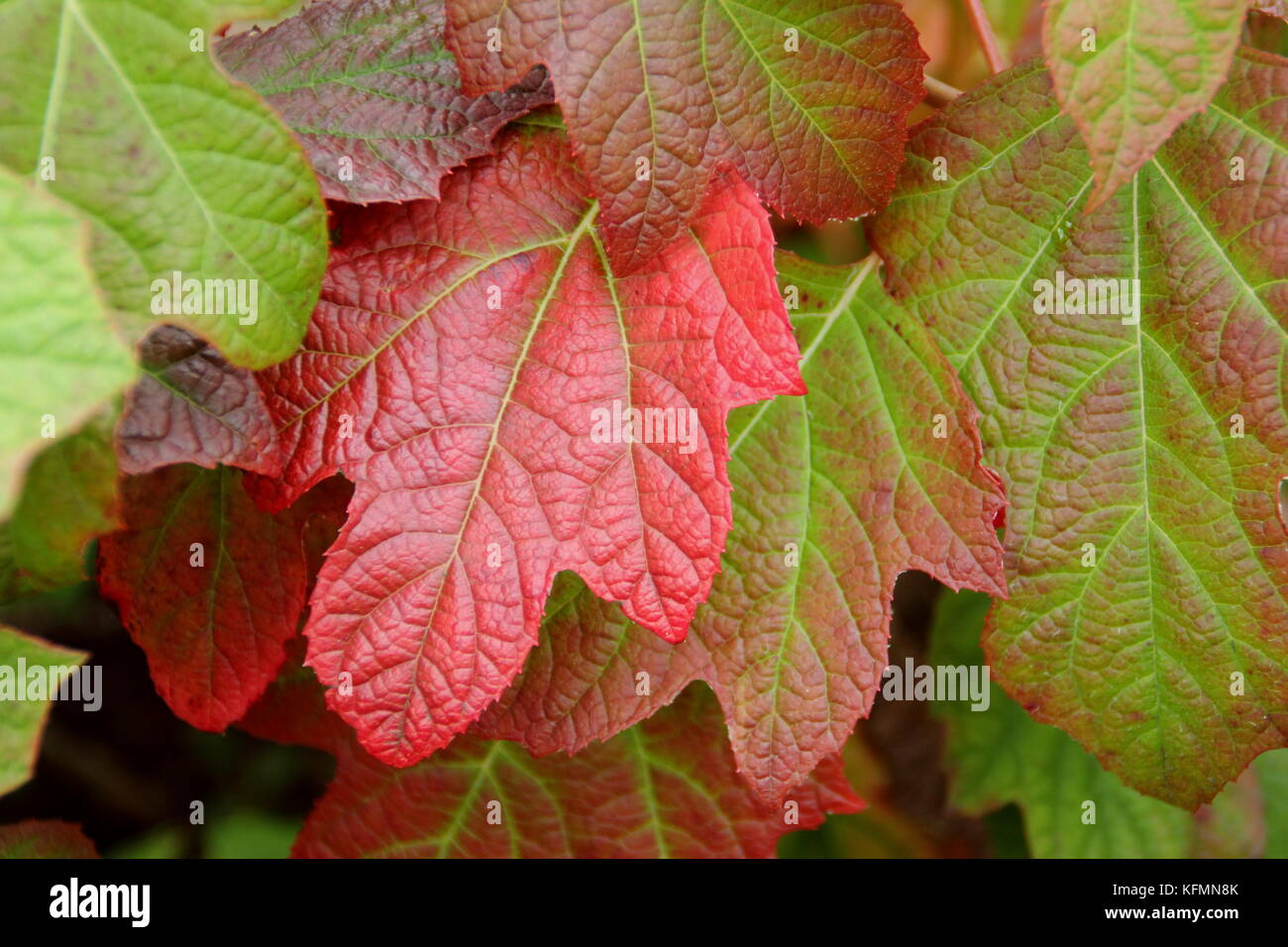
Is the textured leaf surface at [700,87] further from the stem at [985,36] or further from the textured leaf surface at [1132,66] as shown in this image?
the stem at [985,36]

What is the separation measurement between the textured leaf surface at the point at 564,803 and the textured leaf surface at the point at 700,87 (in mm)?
842

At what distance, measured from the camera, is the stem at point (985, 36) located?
1.51 meters

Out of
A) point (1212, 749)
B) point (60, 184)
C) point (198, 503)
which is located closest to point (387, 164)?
point (60, 184)

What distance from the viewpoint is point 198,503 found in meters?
1.41

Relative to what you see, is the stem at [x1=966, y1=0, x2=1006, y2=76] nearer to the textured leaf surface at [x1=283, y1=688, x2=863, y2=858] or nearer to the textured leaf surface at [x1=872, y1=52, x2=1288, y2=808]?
the textured leaf surface at [x1=872, y1=52, x2=1288, y2=808]

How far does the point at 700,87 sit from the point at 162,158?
62 cm

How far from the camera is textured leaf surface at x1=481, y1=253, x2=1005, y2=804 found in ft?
4.57

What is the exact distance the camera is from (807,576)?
1429mm

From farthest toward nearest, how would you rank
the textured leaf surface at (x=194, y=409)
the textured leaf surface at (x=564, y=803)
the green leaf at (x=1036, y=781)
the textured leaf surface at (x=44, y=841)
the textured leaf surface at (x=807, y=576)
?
the green leaf at (x=1036, y=781)
the textured leaf surface at (x=564, y=803)
the textured leaf surface at (x=44, y=841)
the textured leaf surface at (x=807, y=576)
the textured leaf surface at (x=194, y=409)

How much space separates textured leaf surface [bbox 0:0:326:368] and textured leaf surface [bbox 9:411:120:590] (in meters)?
0.15

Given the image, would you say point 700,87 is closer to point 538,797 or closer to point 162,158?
point 162,158

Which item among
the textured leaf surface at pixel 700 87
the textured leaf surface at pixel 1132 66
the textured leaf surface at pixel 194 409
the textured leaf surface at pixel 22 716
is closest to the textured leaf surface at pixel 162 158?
the textured leaf surface at pixel 194 409

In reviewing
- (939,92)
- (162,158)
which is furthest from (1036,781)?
(162,158)

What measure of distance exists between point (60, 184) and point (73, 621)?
170 cm
